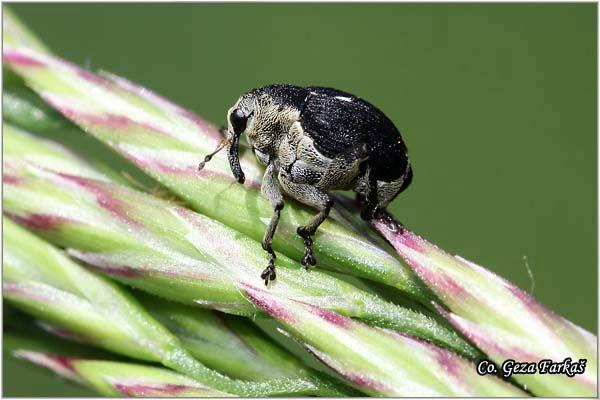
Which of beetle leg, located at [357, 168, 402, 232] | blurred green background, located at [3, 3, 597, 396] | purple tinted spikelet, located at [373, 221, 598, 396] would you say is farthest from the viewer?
blurred green background, located at [3, 3, 597, 396]

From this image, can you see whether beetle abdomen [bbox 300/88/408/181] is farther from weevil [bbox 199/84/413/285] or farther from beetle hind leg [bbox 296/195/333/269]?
beetle hind leg [bbox 296/195/333/269]

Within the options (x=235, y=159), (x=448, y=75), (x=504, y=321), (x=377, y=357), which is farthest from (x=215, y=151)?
(x=448, y=75)

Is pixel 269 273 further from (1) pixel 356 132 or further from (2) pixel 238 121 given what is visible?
(2) pixel 238 121

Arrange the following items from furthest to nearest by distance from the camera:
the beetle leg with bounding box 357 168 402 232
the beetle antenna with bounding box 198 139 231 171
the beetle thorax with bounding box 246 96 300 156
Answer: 1. the beetle thorax with bounding box 246 96 300 156
2. the beetle antenna with bounding box 198 139 231 171
3. the beetle leg with bounding box 357 168 402 232

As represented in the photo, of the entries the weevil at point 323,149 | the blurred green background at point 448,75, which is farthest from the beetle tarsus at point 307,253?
the blurred green background at point 448,75

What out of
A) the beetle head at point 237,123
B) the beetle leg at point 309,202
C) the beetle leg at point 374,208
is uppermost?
the beetle head at point 237,123

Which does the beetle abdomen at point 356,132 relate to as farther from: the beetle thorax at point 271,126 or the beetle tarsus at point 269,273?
the beetle tarsus at point 269,273

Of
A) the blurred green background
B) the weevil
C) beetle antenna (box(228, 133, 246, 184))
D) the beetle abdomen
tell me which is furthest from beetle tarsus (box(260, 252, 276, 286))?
the blurred green background
